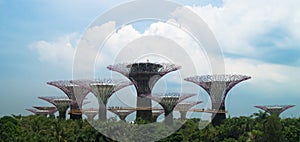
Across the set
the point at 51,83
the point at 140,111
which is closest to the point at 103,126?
the point at 140,111

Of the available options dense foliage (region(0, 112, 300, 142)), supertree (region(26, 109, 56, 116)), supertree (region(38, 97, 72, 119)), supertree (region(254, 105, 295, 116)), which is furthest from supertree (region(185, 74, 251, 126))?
supertree (region(26, 109, 56, 116))

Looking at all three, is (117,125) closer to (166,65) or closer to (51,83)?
(166,65)

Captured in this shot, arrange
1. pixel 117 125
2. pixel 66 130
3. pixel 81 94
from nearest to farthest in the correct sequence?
pixel 117 125 < pixel 66 130 < pixel 81 94

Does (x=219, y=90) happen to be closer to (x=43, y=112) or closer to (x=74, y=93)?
(x=74, y=93)

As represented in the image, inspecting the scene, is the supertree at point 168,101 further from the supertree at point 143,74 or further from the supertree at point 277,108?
the supertree at point 277,108

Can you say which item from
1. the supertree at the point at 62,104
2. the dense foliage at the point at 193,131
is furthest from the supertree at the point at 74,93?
the dense foliage at the point at 193,131

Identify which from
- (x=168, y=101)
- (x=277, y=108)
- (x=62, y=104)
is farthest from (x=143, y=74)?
(x=277, y=108)

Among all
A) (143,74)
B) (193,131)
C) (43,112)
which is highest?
(143,74)
